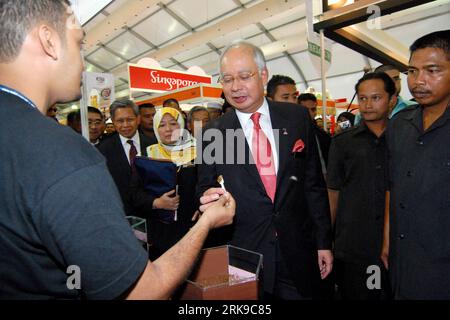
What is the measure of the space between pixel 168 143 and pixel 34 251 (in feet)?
8.00

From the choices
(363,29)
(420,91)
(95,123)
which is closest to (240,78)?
(420,91)

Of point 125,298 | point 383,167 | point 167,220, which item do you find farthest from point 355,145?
point 125,298

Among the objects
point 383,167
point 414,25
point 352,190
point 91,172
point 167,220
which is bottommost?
point 167,220

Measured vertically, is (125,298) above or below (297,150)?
below

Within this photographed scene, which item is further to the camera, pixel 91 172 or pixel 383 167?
pixel 383 167

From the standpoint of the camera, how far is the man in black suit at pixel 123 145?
10.3 ft

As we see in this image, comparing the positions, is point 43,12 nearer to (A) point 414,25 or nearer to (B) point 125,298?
(B) point 125,298

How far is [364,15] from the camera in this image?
7.95ft

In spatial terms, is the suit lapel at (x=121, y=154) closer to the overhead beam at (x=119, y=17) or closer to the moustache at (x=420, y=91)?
the moustache at (x=420, y=91)

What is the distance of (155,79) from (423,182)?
7171 millimetres

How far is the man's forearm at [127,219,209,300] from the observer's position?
0.75 meters

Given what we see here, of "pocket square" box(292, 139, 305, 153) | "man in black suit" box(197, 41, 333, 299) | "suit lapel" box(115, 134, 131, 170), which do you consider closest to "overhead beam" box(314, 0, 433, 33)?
"man in black suit" box(197, 41, 333, 299)

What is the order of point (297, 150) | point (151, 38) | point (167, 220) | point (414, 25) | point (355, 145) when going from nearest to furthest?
point (297, 150) → point (355, 145) → point (167, 220) → point (414, 25) → point (151, 38)
